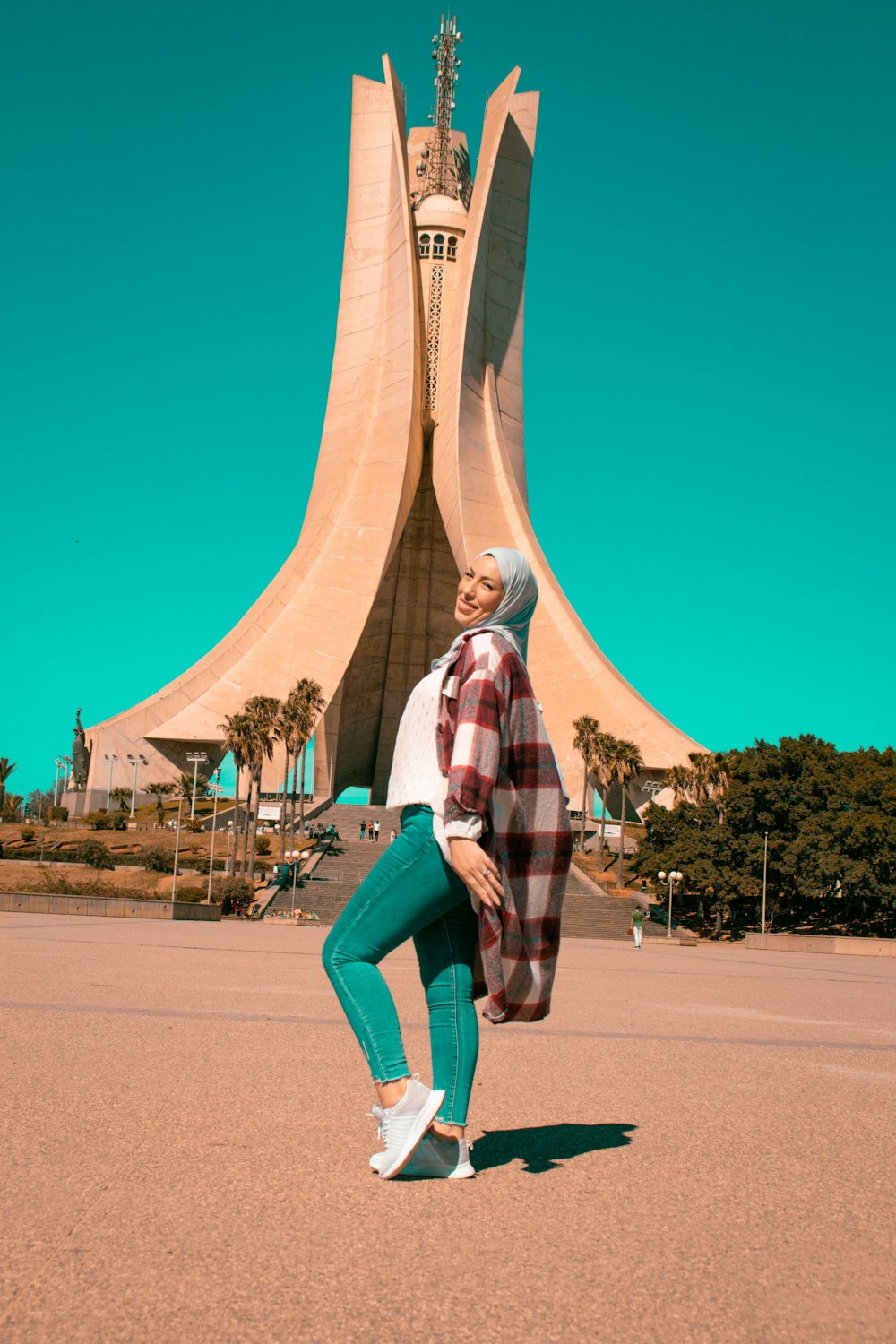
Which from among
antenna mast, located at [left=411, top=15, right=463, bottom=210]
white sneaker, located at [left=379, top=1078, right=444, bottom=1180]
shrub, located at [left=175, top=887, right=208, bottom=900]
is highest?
antenna mast, located at [left=411, top=15, right=463, bottom=210]

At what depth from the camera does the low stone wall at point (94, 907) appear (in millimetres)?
16719

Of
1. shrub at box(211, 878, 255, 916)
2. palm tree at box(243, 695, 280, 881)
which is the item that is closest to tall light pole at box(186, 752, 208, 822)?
palm tree at box(243, 695, 280, 881)

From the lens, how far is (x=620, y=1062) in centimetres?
406

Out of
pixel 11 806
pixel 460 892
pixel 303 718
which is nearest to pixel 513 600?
pixel 460 892

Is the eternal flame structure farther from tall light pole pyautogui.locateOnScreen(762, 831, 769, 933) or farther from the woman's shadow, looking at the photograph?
the woman's shadow

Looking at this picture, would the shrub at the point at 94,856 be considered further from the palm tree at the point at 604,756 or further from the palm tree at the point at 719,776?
the palm tree at the point at 719,776

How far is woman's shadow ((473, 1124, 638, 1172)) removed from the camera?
8.51ft

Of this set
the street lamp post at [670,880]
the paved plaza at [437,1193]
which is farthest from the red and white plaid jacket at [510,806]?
the street lamp post at [670,880]

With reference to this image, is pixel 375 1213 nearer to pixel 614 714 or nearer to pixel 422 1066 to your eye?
pixel 422 1066

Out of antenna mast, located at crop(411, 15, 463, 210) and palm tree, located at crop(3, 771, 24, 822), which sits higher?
antenna mast, located at crop(411, 15, 463, 210)

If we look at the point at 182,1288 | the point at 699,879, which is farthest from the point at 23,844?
the point at 182,1288

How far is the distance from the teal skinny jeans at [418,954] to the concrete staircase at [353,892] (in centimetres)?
1816

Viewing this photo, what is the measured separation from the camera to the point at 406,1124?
7.89 ft

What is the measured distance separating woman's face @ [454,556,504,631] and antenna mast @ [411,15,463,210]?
43562 mm
